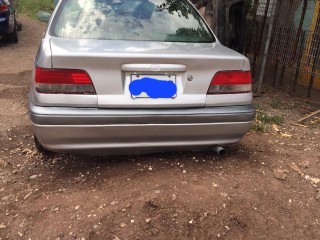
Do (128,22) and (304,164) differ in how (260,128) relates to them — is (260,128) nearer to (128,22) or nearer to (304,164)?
(304,164)

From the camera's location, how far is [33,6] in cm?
1641

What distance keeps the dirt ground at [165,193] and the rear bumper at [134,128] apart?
0.30 m

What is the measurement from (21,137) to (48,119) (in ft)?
5.03

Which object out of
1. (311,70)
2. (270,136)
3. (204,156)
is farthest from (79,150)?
(311,70)

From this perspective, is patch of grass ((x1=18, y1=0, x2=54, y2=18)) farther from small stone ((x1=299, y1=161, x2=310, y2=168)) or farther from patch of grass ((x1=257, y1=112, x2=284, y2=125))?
small stone ((x1=299, y1=161, x2=310, y2=168))

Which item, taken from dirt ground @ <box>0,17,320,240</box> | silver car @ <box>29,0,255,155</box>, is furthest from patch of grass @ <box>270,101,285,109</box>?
silver car @ <box>29,0,255,155</box>

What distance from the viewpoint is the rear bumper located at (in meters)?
2.67

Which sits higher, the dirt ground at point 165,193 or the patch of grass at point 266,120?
the dirt ground at point 165,193

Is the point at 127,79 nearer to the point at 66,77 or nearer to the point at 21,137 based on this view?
the point at 66,77

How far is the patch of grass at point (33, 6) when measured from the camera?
15.8m

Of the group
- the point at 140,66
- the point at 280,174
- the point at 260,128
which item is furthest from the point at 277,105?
the point at 140,66

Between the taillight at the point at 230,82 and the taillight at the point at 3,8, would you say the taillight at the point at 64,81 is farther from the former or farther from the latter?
the taillight at the point at 3,8

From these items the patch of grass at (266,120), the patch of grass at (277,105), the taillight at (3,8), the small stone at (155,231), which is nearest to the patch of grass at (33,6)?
the taillight at (3,8)

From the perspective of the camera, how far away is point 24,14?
1541cm
